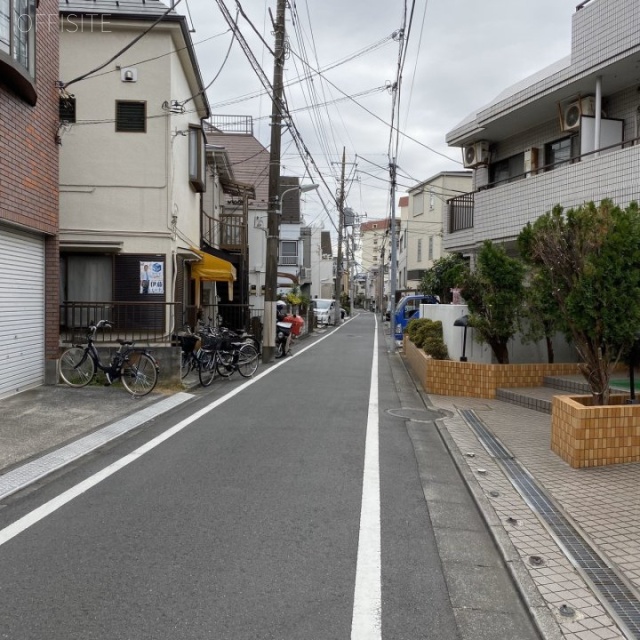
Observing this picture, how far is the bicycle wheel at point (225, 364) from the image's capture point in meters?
13.4

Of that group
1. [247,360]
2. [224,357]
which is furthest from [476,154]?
[224,357]

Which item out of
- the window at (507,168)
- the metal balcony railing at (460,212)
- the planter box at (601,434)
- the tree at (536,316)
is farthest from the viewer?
the metal balcony railing at (460,212)

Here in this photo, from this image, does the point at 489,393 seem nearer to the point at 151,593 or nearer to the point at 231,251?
the point at 151,593

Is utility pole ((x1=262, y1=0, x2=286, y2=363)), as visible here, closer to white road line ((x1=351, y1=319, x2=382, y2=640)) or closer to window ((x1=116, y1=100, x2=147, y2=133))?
window ((x1=116, y1=100, x2=147, y2=133))

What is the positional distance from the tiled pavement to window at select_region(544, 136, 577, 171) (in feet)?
25.6

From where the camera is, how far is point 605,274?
21.6 ft

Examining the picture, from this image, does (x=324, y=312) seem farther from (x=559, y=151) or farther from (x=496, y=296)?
(x=496, y=296)

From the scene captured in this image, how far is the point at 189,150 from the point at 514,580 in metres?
13.9

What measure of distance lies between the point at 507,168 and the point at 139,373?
36.6ft

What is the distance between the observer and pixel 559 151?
14352 millimetres

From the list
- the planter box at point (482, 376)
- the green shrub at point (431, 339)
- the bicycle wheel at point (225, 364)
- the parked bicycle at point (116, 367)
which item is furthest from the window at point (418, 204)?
the parked bicycle at point (116, 367)

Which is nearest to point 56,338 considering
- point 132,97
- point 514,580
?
point 132,97

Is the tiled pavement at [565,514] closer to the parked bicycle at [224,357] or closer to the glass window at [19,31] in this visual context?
the parked bicycle at [224,357]

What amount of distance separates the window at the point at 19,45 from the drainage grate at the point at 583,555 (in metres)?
8.68
